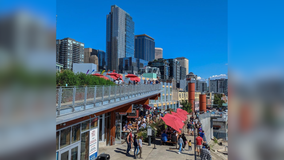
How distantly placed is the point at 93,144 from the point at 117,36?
519ft

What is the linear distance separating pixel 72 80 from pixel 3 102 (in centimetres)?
1576

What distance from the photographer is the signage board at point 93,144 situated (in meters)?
8.51

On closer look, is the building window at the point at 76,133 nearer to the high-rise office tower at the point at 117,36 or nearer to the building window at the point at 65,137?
the building window at the point at 65,137

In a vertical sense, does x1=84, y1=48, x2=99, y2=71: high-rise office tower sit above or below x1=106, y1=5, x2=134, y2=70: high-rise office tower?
below

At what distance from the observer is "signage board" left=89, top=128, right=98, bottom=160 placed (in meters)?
8.51

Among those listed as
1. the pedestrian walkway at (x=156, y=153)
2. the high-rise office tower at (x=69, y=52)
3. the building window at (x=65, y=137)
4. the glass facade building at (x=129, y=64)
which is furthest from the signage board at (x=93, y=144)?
the glass facade building at (x=129, y=64)

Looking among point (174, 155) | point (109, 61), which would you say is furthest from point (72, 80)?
point (109, 61)

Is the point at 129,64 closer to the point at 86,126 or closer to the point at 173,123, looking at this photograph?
the point at 173,123

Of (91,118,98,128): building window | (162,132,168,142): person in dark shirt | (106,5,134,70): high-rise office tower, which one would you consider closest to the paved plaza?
(162,132,168,142): person in dark shirt

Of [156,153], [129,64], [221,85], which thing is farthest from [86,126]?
[129,64]

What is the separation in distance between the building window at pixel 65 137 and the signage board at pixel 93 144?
1300mm

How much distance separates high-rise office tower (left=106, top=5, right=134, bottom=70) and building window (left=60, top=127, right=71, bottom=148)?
147 meters

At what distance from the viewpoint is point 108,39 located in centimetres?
17550

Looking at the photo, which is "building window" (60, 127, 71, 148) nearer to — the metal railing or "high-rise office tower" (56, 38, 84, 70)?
the metal railing
